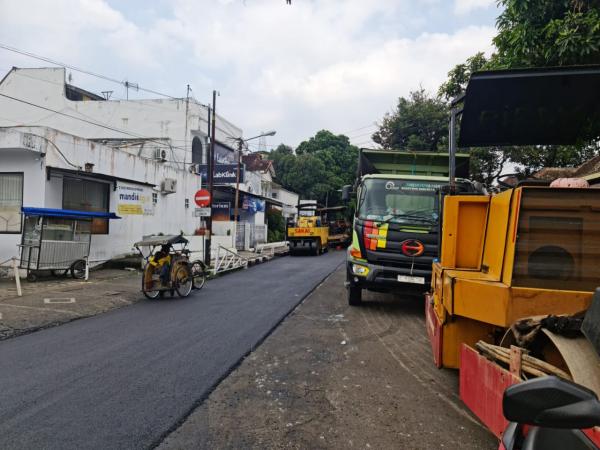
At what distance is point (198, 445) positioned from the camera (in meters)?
3.28

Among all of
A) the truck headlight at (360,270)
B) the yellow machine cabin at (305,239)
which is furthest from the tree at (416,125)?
the truck headlight at (360,270)

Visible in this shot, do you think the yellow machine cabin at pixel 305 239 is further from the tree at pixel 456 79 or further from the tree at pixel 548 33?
the tree at pixel 548 33

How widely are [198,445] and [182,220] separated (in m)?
18.7

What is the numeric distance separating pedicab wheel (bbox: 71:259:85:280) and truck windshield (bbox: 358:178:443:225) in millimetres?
8768

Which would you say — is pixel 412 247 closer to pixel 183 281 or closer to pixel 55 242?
pixel 183 281

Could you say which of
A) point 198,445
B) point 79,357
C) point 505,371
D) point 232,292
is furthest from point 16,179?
point 505,371

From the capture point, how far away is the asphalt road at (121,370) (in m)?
3.50

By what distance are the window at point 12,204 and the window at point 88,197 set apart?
48.5 inches

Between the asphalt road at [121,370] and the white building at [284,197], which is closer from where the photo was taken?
the asphalt road at [121,370]

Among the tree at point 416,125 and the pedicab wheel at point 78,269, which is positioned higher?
the tree at point 416,125

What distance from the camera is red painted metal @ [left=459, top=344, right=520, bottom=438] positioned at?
2.82 m

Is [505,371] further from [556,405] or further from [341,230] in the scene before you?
[341,230]

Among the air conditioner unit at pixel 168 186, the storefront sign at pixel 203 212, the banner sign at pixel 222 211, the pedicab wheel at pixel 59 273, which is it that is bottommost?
the pedicab wheel at pixel 59 273

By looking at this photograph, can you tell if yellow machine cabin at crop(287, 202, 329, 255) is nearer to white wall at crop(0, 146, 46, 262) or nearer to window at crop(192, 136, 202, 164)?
window at crop(192, 136, 202, 164)
